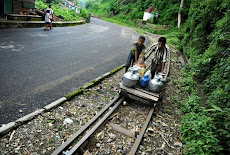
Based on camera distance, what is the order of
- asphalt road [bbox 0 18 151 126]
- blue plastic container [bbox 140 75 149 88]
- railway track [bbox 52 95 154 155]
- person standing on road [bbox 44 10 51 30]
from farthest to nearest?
1. person standing on road [bbox 44 10 51 30]
2. blue plastic container [bbox 140 75 149 88]
3. asphalt road [bbox 0 18 151 126]
4. railway track [bbox 52 95 154 155]

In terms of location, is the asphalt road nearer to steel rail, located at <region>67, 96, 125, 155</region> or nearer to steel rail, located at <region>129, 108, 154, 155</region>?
steel rail, located at <region>67, 96, 125, 155</region>

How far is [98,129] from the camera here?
4.09 meters

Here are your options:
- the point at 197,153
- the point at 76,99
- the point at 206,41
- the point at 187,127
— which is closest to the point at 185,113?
the point at 187,127

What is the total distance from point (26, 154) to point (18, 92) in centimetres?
227

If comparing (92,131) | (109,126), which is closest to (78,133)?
(92,131)

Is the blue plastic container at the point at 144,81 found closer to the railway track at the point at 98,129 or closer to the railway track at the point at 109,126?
the railway track at the point at 109,126

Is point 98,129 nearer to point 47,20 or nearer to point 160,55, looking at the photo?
point 160,55

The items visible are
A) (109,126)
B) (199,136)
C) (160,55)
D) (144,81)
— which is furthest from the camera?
(160,55)

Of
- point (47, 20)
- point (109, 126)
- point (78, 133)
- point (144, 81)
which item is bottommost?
point (109, 126)

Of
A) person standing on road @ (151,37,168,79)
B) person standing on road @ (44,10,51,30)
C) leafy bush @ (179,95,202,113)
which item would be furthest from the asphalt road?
person standing on road @ (44,10,51,30)

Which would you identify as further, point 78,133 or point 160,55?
point 160,55

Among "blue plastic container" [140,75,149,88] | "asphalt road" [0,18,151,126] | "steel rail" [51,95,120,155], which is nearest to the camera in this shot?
"steel rail" [51,95,120,155]

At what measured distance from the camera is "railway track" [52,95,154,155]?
11.0 ft

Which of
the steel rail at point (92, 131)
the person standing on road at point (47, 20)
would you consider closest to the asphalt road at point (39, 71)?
the steel rail at point (92, 131)
